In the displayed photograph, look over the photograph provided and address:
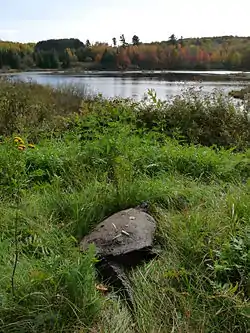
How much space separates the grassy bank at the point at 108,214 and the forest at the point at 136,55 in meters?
26.2

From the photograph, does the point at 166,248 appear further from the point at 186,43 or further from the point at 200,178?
the point at 186,43

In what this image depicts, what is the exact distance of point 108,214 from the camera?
8.57ft

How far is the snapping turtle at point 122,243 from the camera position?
6.64 feet

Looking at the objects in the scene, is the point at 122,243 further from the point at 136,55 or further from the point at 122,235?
the point at 136,55

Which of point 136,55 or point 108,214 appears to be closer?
point 108,214

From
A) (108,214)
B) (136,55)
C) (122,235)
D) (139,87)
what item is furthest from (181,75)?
(122,235)

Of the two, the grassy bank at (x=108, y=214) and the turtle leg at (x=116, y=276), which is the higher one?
the grassy bank at (x=108, y=214)

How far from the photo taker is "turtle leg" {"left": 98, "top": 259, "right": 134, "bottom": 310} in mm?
1934

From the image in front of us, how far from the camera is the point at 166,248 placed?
7.38 ft

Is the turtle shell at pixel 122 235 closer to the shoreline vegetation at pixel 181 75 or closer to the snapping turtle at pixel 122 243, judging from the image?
the snapping turtle at pixel 122 243

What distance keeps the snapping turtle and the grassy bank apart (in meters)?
0.07

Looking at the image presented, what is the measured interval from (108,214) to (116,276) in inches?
26.1

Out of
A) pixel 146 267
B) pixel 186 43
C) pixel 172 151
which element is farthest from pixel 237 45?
pixel 146 267

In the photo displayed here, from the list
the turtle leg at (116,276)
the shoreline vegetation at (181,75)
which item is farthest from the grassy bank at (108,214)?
the shoreline vegetation at (181,75)
